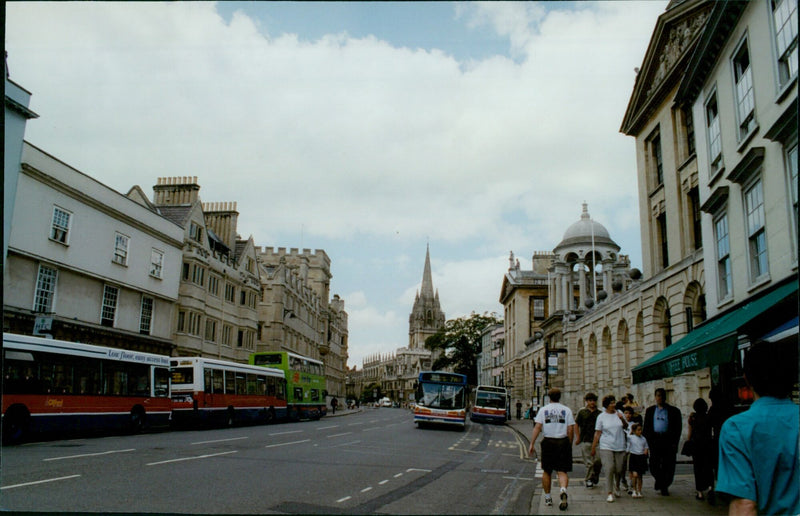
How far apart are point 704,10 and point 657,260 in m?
10.3

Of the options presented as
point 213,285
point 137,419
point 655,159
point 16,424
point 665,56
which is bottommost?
point 137,419

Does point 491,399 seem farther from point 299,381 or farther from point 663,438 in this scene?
point 663,438

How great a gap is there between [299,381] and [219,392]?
40.4ft

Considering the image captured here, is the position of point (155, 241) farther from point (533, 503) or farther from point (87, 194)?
point (533, 503)

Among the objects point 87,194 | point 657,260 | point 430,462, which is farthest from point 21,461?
point 657,260

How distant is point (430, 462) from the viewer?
1627cm

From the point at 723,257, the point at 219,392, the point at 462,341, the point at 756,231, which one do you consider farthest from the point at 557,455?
the point at 462,341

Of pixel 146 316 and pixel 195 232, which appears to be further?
pixel 195 232

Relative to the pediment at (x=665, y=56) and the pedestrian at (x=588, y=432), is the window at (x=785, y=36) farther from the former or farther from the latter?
the pediment at (x=665, y=56)

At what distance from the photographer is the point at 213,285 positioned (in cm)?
4284

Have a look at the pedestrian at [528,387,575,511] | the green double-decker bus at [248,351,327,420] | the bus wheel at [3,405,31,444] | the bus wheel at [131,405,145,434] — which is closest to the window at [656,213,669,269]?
the pedestrian at [528,387,575,511]

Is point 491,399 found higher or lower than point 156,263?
lower

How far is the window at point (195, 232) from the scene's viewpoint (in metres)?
40.3

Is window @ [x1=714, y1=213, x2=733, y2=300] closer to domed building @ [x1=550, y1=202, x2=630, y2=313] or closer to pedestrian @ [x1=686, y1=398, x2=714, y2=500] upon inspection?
pedestrian @ [x1=686, y1=398, x2=714, y2=500]
